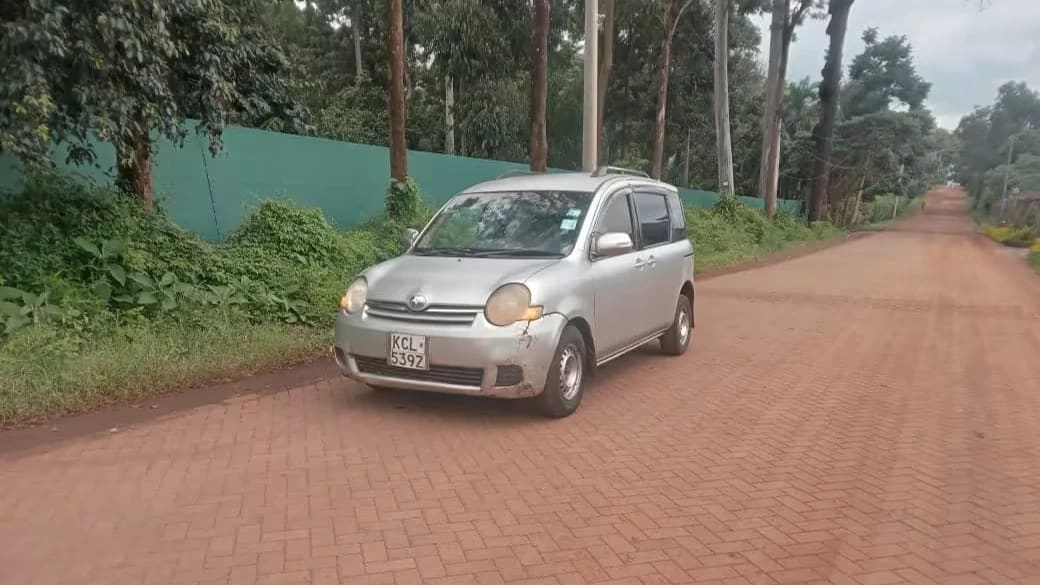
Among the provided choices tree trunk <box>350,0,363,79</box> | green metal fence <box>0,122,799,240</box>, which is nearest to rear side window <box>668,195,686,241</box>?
green metal fence <box>0,122,799,240</box>

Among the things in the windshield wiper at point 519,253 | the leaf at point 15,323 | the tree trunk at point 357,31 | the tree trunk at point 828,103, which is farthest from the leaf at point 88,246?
the tree trunk at point 828,103

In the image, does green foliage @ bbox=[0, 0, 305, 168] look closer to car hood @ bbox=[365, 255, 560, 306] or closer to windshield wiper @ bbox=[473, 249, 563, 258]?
car hood @ bbox=[365, 255, 560, 306]

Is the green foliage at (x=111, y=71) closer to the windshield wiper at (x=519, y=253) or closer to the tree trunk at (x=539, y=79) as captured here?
the windshield wiper at (x=519, y=253)

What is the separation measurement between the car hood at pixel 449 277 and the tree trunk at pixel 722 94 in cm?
2273

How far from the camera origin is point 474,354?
492 centimetres

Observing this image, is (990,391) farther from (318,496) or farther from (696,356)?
(318,496)

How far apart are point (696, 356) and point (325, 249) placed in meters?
5.00

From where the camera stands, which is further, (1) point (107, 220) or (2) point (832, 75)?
(2) point (832, 75)

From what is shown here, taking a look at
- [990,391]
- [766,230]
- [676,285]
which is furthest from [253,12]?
[766,230]

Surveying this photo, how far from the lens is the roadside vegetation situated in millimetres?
5785

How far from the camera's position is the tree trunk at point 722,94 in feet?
83.9

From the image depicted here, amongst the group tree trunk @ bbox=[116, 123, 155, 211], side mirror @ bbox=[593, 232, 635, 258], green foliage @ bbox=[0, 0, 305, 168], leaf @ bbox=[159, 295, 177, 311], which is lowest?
leaf @ bbox=[159, 295, 177, 311]

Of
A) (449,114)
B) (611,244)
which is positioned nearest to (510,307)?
(611,244)

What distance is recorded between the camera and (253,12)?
11.3 metres
